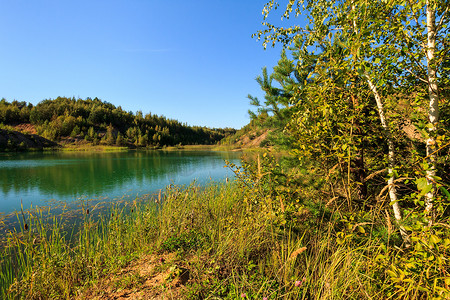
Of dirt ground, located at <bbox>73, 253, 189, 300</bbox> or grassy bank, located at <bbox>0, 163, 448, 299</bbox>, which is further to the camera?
dirt ground, located at <bbox>73, 253, 189, 300</bbox>

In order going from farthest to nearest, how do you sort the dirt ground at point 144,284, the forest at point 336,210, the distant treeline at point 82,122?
A: 1. the distant treeline at point 82,122
2. the dirt ground at point 144,284
3. the forest at point 336,210

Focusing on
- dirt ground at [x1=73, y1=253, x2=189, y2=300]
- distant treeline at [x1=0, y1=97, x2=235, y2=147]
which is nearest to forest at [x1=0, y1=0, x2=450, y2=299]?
dirt ground at [x1=73, y1=253, x2=189, y2=300]

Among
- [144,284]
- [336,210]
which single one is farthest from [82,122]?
[336,210]

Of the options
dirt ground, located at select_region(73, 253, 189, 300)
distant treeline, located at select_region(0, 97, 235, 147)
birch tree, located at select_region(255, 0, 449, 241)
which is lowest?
dirt ground, located at select_region(73, 253, 189, 300)

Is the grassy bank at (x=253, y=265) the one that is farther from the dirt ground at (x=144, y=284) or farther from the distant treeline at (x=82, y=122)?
the distant treeline at (x=82, y=122)

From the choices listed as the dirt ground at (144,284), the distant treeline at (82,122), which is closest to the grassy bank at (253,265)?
the dirt ground at (144,284)

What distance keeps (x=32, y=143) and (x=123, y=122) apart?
59109mm

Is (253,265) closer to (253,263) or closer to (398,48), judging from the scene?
(253,263)

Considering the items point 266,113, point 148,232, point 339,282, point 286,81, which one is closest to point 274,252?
point 339,282

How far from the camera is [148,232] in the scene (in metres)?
4.70

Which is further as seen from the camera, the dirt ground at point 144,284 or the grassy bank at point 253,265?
the dirt ground at point 144,284

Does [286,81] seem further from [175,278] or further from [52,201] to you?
[52,201]

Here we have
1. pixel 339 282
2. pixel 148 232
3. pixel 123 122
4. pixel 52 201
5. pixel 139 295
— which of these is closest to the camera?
pixel 339 282

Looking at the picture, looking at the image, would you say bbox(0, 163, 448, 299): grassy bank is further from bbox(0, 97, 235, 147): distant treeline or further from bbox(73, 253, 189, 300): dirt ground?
bbox(0, 97, 235, 147): distant treeline
